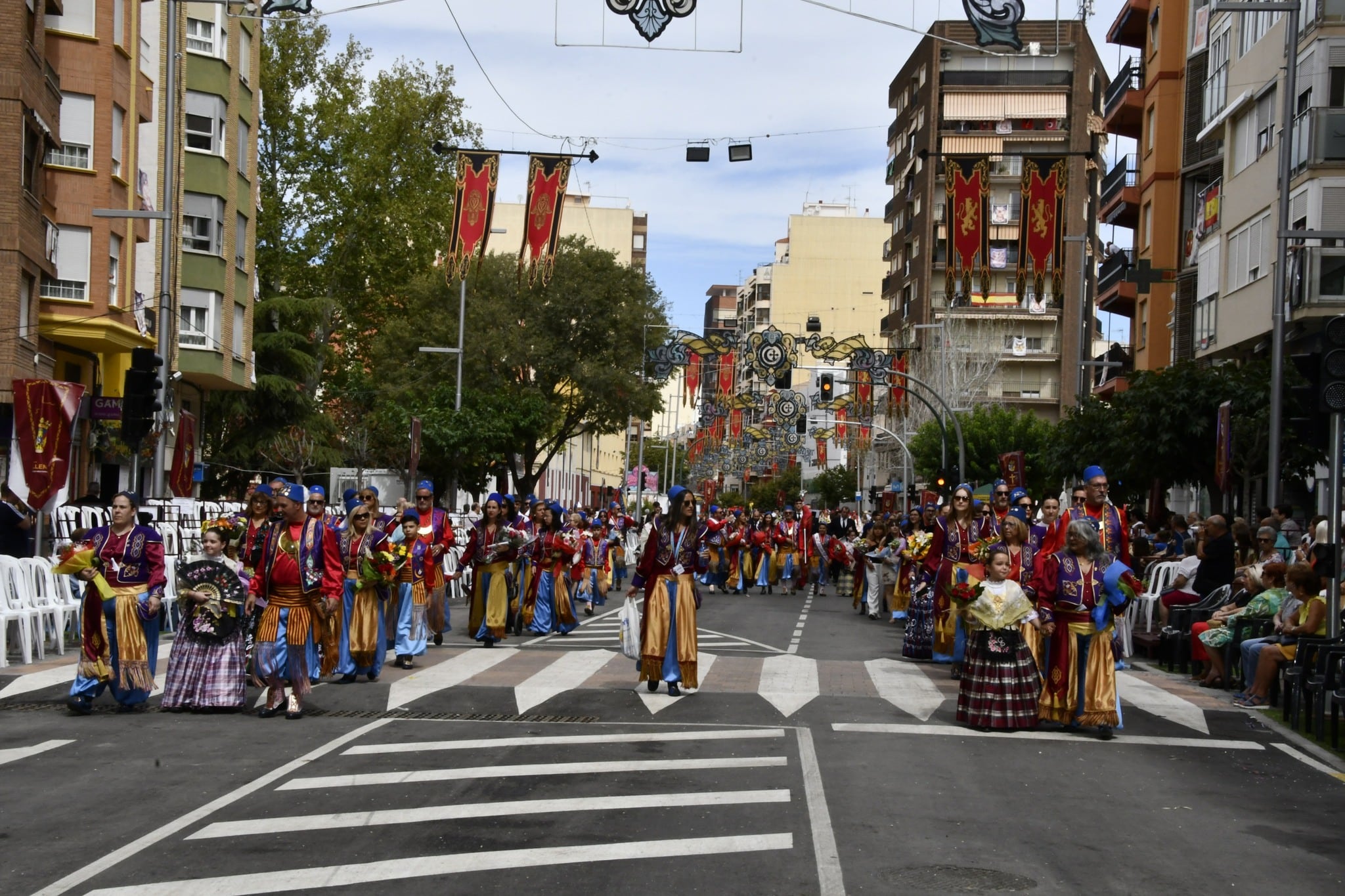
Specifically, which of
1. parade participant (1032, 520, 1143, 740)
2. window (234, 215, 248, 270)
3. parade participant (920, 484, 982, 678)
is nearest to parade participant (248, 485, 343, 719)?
parade participant (1032, 520, 1143, 740)

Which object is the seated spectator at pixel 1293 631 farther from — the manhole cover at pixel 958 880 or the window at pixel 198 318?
the window at pixel 198 318

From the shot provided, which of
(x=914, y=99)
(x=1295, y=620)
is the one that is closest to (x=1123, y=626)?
(x=1295, y=620)

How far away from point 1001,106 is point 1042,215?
5770cm

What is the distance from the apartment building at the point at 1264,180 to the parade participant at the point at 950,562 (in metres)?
8.06

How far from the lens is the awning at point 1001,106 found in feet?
267

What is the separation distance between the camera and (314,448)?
52656 mm

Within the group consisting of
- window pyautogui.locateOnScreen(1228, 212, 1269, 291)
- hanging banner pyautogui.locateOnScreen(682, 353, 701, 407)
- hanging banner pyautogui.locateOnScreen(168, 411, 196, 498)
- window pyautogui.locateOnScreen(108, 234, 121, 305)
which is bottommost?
hanging banner pyautogui.locateOnScreen(168, 411, 196, 498)

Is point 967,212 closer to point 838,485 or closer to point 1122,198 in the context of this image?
point 1122,198

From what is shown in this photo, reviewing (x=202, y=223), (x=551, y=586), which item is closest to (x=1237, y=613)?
(x=551, y=586)

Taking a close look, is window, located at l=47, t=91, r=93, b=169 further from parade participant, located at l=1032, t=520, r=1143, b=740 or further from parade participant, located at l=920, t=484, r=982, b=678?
parade participant, located at l=1032, t=520, r=1143, b=740

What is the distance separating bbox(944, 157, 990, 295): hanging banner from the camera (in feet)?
94.5

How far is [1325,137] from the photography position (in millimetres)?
28547

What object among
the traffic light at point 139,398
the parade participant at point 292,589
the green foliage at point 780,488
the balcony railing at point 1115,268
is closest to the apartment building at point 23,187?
the traffic light at point 139,398

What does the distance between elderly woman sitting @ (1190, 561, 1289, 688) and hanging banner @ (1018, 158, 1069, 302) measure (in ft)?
37.9
